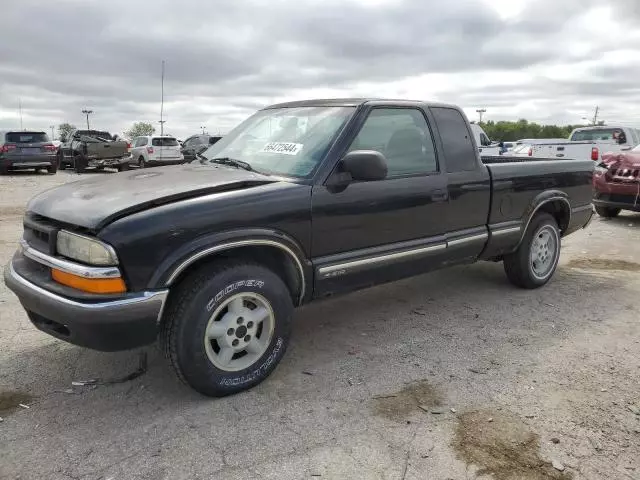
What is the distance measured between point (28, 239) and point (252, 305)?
58.7 inches

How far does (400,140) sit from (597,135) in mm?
14549

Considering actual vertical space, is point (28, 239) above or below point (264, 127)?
below

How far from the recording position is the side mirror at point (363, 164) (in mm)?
3543

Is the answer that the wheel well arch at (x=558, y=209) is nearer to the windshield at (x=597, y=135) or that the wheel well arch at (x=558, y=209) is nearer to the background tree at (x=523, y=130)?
the windshield at (x=597, y=135)

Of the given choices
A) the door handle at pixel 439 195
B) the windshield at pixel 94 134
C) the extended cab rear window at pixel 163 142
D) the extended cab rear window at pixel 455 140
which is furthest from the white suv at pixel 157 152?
the door handle at pixel 439 195

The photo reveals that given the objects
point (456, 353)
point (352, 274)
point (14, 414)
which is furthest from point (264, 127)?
point (14, 414)

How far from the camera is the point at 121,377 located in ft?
11.7

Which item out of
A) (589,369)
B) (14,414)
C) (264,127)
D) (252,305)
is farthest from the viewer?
(264,127)

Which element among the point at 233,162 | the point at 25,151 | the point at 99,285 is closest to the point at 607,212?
the point at 233,162

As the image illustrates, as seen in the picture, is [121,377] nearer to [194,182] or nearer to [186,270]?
[186,270]

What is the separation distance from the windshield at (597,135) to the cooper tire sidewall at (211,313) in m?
14.9

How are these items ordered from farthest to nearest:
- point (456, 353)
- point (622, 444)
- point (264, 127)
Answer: point (264, 127), point (456, 353), point (622, 444)

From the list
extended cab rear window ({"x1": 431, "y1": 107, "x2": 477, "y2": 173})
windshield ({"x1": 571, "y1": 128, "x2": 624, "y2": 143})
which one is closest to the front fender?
extended cab rear window ({"x1": 431, "y1": 107, "x2": 477, "y2": 173})

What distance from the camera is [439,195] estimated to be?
4324 mm
